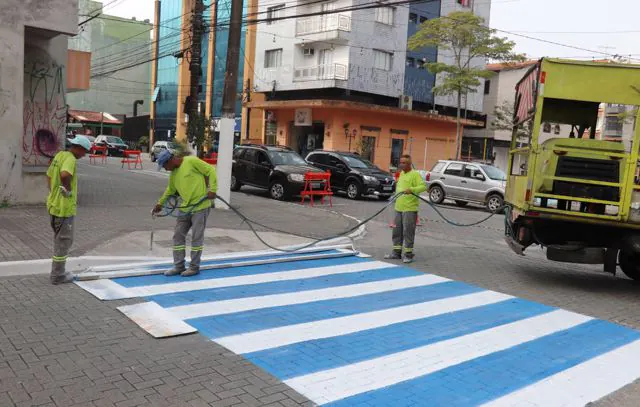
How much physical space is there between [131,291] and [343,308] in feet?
8.34

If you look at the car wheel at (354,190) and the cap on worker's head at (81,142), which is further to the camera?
the car wheel at (354,190)

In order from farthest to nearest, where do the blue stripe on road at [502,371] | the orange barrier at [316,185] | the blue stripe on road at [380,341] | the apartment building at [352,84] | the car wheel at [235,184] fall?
the apartment building at [352,84] → the car wheel at [235,184] → the orange barrier at [316,185] → the blue stripe on road at [380,341] → the blue stripe on road at [502,371]

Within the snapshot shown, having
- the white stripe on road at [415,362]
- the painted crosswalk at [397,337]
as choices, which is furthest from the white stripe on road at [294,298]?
the white stripe on road at [415,362]

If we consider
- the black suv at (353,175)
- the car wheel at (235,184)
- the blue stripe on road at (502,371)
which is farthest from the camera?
the car wheel at (235,184)

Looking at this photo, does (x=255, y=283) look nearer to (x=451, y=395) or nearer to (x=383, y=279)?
(x=383, y=279)

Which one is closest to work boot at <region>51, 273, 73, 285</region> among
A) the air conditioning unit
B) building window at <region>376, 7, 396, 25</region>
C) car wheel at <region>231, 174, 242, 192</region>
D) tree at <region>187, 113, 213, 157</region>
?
tree at <region>187, 113, 213, 157</region>

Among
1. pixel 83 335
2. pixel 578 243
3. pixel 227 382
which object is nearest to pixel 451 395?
pixel 227 382

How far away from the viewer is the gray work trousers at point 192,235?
7789 millimetres

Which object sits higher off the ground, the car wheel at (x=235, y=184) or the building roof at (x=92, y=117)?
the building roof at (x=92, y=117)

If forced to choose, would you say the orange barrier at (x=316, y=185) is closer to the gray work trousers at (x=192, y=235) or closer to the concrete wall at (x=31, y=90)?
the concrete wall at (x=31, y=90)

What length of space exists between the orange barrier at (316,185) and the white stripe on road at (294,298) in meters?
9.56

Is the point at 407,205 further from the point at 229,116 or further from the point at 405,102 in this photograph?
the point at 405,102

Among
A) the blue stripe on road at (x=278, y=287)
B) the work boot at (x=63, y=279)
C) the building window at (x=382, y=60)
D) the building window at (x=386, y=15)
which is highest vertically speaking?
the building window at (x=386, y=15)

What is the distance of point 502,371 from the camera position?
5230 mm
